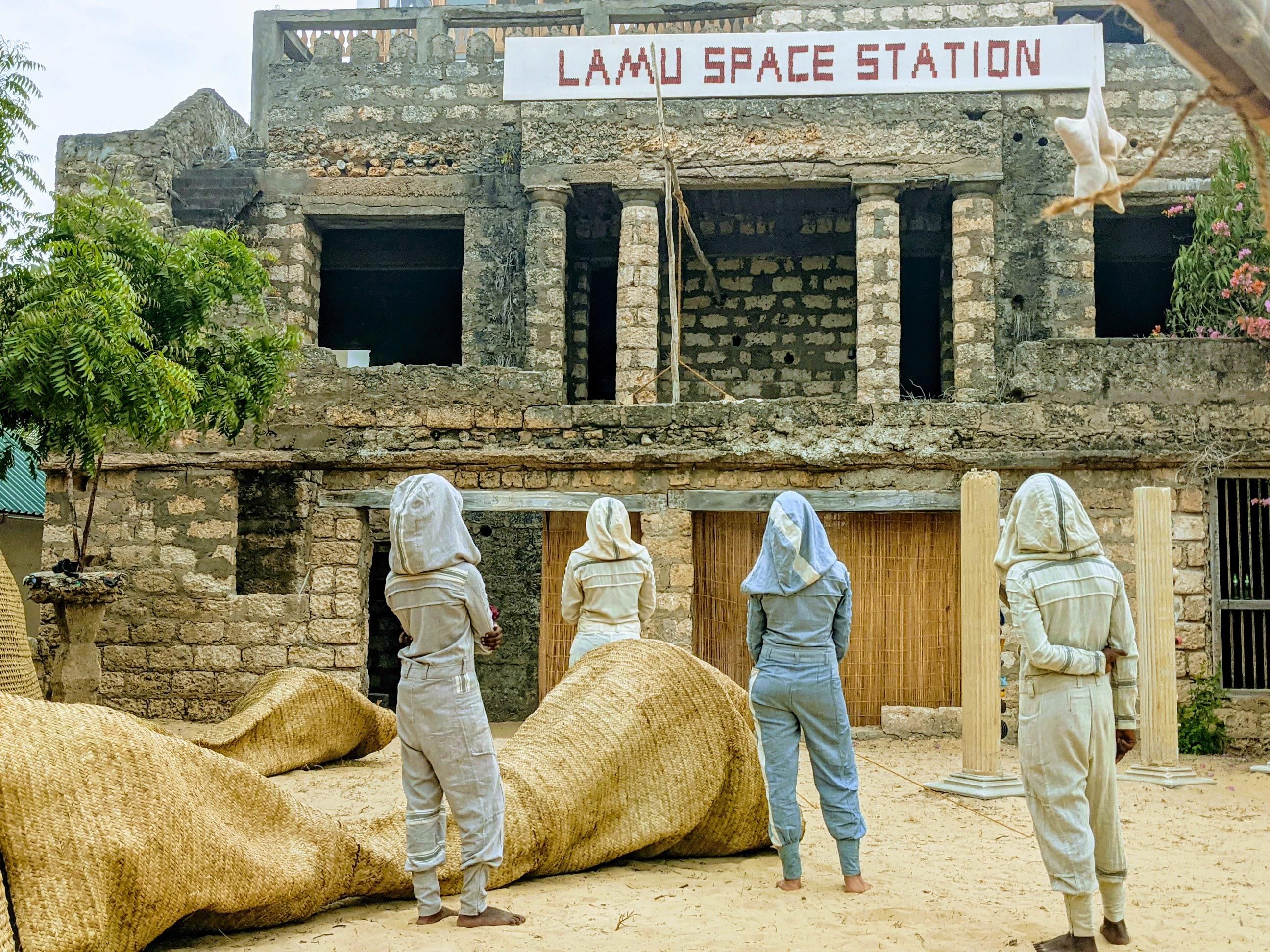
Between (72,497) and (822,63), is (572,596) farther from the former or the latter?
(822,63)

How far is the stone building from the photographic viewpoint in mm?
9578

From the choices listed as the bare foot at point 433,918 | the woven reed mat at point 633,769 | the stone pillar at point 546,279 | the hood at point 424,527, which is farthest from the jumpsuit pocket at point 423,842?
the stone pillar at point 546,279

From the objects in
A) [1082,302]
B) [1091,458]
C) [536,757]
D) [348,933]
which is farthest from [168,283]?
[1082,302]

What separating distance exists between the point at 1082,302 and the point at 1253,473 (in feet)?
12.7

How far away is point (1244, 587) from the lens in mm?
9578

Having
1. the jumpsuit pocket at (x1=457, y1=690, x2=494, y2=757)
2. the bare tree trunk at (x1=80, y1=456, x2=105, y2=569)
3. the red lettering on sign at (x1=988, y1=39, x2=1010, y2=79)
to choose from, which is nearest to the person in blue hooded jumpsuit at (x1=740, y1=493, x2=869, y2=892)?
the jumpsuit pocket at (x1=457, y1=690, x2=494, y2=757)

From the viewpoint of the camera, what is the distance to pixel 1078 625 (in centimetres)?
430

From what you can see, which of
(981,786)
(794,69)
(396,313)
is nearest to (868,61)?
(794,69)

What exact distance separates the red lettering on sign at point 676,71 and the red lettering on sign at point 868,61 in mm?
1764

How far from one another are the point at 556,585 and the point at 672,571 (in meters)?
1.00

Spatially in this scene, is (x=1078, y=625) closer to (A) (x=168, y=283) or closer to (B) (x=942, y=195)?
(A) (x=168, y=283)

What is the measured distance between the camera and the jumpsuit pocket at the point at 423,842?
4453 millimetres

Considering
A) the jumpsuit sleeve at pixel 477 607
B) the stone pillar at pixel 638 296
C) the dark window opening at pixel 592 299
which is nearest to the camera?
the jumpsuit sleeve at pixel 477 607

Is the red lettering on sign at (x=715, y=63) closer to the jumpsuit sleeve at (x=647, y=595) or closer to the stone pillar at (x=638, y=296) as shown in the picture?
the stone pillar at (x=638, y=296)
